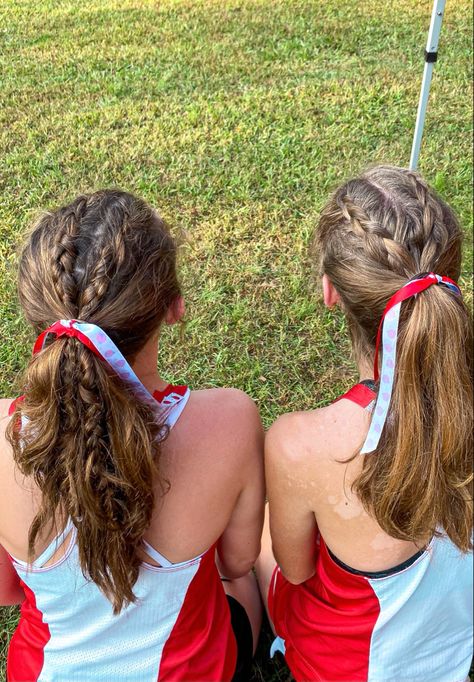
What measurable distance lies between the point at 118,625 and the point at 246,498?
38 centimetres

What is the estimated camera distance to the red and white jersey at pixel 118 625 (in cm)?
132

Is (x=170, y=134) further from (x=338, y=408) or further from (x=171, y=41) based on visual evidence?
(x=338, y=408)

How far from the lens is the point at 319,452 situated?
1.36 m

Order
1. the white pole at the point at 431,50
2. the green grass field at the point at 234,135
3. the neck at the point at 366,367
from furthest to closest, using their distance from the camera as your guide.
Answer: the green grass field at the point at 234,135 → the white pole at the point at 431,50 → the neck at the point at 366,367

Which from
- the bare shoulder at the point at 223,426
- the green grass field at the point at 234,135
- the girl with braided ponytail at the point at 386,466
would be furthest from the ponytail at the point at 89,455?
the green grass field at the point at 234,135

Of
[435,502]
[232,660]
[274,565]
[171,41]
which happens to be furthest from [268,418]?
[171,41]

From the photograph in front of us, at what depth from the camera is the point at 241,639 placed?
1.72 meters

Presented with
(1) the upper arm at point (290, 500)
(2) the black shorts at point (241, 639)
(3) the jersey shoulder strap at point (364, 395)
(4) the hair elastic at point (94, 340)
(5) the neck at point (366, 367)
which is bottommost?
(2) the black shorts at point (241, 639)

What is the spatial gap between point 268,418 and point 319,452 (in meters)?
1.23

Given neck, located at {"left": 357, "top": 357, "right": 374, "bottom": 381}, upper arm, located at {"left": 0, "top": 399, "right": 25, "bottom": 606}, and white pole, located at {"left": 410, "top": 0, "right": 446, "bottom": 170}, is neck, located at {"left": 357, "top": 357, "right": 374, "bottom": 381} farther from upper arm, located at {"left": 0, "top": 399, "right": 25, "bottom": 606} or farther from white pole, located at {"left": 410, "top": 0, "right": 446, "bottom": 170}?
white pole, located at {"left": 410, "top": 0, "right": 446, "bottom": 170}

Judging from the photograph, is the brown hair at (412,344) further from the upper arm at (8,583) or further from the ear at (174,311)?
the upper arm at (8,583)

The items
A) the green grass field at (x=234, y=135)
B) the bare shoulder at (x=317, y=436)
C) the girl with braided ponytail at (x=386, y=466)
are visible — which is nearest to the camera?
the girl with braided ponytail at (x=386, y=466)

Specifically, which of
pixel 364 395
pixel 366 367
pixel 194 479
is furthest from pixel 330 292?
pixel 194 479

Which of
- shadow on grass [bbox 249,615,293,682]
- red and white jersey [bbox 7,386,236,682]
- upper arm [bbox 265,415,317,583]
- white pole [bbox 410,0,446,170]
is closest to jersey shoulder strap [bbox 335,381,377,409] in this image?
upper arm [bbox 265,415,317,583]
